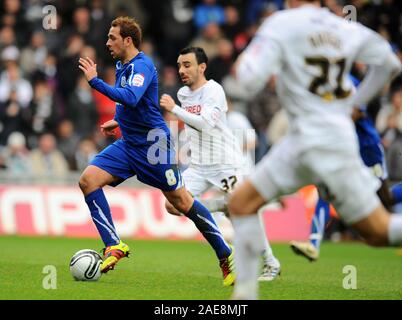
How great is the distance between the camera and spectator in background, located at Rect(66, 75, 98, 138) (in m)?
19.6

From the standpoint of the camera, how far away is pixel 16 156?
18625 mm

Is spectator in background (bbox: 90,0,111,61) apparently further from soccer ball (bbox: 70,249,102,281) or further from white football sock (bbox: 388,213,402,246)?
white football sock (bbox: 388,213,402,246)

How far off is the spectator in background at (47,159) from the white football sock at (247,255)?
39.1ft

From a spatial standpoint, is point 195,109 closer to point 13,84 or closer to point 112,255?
point 112,255

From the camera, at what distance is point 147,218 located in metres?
17.6

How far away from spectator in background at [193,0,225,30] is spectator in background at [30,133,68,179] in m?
5.01

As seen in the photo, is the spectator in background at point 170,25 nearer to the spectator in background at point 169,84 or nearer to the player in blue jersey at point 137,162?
the spectator in background at point 169,84

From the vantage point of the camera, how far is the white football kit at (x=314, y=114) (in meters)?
6.98

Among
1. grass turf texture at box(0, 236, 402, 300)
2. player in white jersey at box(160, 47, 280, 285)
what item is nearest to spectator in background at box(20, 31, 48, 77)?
grass turf texture at box(0, 236, 402, 300)

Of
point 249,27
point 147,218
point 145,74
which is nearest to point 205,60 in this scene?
point 145,74

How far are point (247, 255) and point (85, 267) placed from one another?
3.03 meters

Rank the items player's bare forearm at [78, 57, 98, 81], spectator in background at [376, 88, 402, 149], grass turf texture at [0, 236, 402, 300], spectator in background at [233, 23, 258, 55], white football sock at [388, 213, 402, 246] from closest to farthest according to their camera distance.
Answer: white football sock at [388, 213, 402, 246] → grass turf texture at [0, 236, 402, 300] → player's bare forearm at [78, 57, 98, 81] → spectator in background at [376, 88, 402, 149] → spectator in background at [233, 23, 258, 55]

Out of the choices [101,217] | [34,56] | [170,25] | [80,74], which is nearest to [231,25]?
[170,25]
